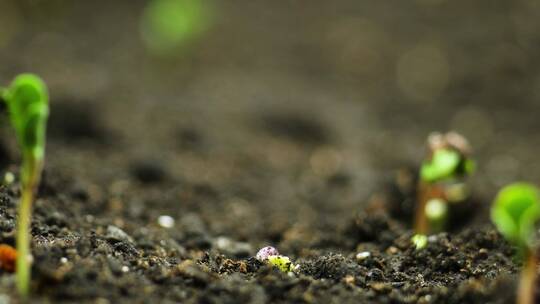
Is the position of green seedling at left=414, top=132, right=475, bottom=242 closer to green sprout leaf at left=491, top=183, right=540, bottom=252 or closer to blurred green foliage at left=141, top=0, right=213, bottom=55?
green sprout leaf at left=491, top=183, right=540, bottom=252

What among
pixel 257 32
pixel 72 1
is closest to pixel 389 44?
pixel 257 32

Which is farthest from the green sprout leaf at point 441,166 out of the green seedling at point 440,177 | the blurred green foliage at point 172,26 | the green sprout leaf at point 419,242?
the blurred green foliage at point 172,26

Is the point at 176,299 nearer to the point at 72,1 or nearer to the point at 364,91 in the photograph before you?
the point at 364,91

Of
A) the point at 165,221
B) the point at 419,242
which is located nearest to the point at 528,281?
the point at 419,242

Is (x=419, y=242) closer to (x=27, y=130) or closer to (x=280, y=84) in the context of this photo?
(x=27, y=130)

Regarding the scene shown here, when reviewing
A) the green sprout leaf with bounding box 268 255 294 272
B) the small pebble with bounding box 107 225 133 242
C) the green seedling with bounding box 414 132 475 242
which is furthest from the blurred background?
the green sprout leaf with bounding box 268 255 294 272

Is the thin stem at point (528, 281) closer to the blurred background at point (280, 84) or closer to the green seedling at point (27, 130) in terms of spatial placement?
the green seedling at point (27, 130)
